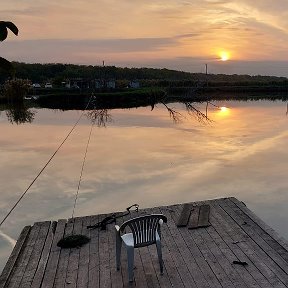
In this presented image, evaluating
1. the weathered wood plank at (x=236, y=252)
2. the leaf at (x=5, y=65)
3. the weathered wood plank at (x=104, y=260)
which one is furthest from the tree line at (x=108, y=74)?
the leaf at (x=5, y=65)

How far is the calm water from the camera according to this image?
38.1 ft

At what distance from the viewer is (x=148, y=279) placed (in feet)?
19.4

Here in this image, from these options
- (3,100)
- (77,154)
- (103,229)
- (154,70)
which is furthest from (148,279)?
(154,70)

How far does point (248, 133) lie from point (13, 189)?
53.8ft

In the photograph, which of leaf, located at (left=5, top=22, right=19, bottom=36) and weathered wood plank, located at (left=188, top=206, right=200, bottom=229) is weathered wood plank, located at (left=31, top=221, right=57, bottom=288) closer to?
weathered wood plank, located at (left=188, top=206, right=200, bottom=229)

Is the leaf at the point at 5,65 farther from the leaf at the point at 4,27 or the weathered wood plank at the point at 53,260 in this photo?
the weathered wood plank at the point at 53,260

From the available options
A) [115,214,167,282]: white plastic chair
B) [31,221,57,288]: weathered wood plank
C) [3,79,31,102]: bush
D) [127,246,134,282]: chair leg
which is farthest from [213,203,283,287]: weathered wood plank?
[3,79,31,102]: bush

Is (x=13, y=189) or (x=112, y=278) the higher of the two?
(x=112, y=278)

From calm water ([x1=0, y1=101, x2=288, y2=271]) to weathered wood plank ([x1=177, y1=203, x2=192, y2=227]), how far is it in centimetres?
238

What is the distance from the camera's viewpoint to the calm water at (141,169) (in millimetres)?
11617

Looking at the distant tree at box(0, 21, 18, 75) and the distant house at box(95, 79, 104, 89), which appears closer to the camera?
the distant tree at box(0, 21, 18, 75)

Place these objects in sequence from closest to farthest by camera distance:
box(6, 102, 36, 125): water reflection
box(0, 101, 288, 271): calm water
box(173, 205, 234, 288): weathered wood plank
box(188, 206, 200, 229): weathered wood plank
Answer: box(173, 205, 234, 288): weathered wood plank < box(188, 206, 200, 229): weathered wood plank < box(0, 101, 288, 271): calm water < box(6, 102, 36, 125): water reflection

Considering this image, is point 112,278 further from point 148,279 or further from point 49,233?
point 49,233

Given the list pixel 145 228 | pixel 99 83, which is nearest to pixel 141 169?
pixel 145 228
